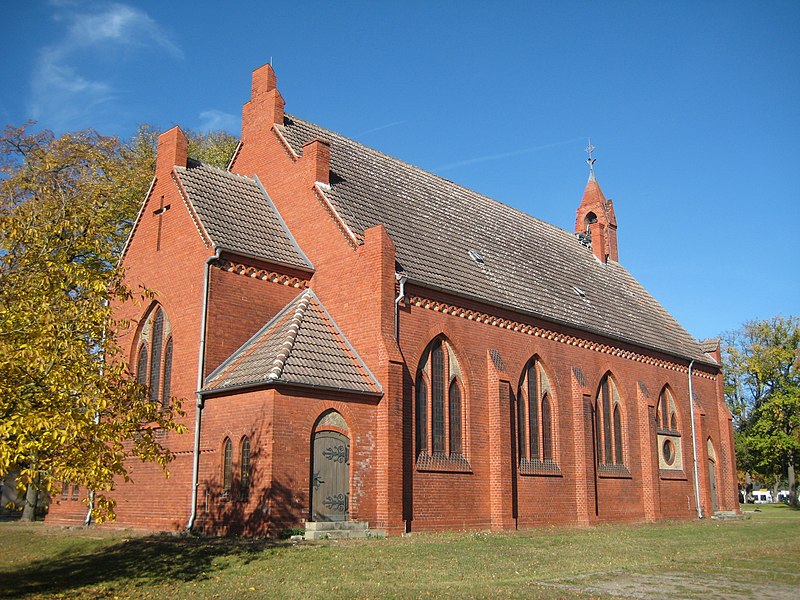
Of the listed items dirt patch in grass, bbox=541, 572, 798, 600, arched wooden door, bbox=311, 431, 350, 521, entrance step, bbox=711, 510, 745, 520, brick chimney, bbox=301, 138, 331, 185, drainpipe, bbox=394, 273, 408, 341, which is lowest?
entrance step, bbox=711, 510, 745, 520

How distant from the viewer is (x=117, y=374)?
39.2 ft

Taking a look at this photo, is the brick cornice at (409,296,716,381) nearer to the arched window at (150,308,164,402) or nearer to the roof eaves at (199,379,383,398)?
the roof eaves at (199,379,383,398)

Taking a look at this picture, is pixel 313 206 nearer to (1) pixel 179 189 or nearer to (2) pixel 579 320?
(1) pixel 179 189

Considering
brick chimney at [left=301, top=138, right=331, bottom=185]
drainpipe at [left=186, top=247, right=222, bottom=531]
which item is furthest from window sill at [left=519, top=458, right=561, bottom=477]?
brick chimney at [left=301, top=138, right=331, bottom=185]

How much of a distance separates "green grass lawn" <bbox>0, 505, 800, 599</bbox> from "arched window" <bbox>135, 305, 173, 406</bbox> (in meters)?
Answer: 4.25

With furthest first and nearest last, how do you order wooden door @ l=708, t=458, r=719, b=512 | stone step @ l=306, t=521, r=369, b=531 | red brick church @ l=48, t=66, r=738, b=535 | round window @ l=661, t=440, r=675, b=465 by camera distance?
wooden door @ l=708, t=458, r=719, b=512
round window @ l=661, t=440, r=675, b=465
red brick church @ l=48, t=66, r=738, b=535
stone step @ l=306, t=521, r=369, b=531

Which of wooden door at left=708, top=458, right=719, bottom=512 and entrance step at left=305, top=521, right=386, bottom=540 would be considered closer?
entrance step at left=305, top=521, right=386, bottom=540

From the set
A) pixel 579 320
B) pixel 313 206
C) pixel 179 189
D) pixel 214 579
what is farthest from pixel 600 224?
pixel 214 579

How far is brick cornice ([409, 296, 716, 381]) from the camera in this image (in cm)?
2302

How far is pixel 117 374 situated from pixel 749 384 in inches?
2345

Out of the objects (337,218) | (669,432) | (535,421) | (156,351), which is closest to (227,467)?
(156,351)

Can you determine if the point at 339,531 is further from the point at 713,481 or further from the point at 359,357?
the point at 713,481

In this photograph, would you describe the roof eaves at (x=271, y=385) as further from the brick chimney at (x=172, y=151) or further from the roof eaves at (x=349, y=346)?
the brick chimney at (x=172, y=151)

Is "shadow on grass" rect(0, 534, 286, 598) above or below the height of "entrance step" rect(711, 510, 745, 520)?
above
